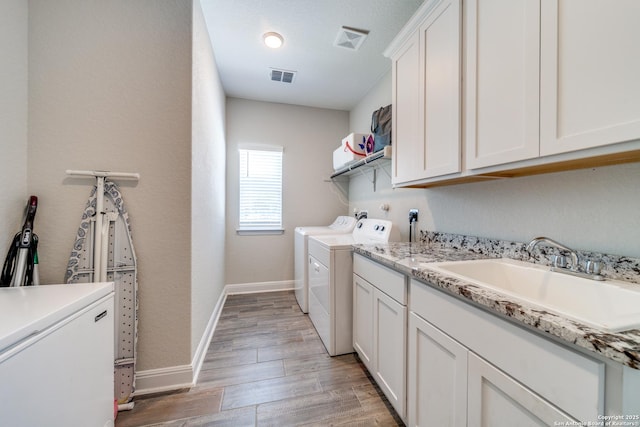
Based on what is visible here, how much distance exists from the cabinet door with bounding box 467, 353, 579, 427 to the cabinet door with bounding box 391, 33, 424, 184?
42.0 inches

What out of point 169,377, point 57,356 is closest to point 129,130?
point 57,356

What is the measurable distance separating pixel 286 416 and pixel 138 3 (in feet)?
8.42

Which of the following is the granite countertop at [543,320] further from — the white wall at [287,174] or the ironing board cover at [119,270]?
the white wall at [287,174]

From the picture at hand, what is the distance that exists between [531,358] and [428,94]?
134 centimetres

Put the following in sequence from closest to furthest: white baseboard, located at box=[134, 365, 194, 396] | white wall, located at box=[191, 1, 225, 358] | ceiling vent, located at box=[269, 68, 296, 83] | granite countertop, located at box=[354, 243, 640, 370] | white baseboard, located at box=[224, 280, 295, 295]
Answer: granite countertop, located at box=[354, 243, 640, 370] < white baseboard, located at box=[134, 365, 194, 396] < white wall, located at box=[191, 1, 225, 358] < ceiling vent, located at box=[269, 68, 296, 83] < white baseboard, located at box=[224, 280, 295, 295]

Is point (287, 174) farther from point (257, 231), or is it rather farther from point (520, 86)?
point (520, 86)

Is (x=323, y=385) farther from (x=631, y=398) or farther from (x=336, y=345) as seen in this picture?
(x=631, y=398)

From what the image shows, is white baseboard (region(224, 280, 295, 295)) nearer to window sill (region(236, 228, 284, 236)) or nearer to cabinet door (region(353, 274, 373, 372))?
window sill (region(236, 228, 284, 236))

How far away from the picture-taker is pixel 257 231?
3.19m

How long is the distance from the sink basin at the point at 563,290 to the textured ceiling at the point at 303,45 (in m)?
1.84

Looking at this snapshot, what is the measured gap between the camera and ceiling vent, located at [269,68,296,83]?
2.47 m

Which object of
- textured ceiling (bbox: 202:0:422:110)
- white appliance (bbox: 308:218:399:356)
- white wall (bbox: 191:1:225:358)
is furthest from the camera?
white appliance (bbox: 308:218:399:356)

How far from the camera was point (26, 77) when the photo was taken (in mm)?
1277

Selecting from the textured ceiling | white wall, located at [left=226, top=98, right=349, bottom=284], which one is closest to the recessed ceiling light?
the textured ceiling
